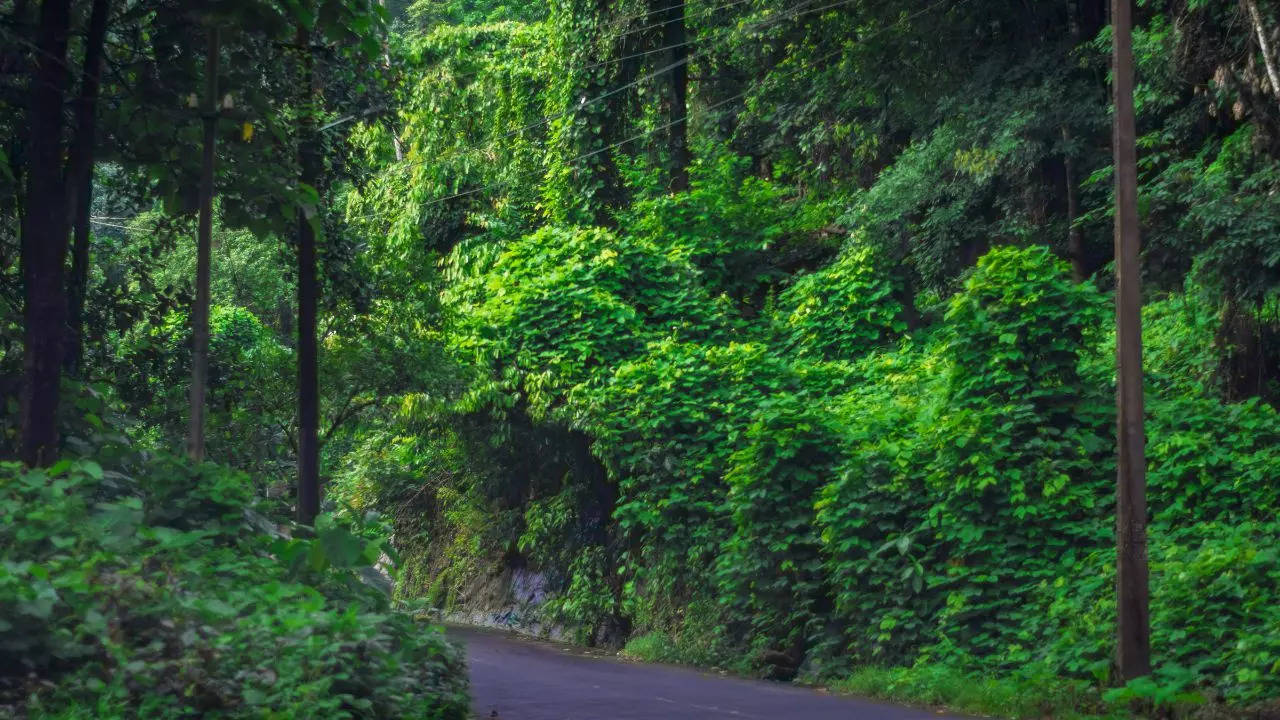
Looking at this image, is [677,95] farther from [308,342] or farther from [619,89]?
[308,342]

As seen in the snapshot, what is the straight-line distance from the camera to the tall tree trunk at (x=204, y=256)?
45.6 feet

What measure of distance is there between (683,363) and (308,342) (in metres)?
5.85

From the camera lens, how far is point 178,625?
29.2 feet

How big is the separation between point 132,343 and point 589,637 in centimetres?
906

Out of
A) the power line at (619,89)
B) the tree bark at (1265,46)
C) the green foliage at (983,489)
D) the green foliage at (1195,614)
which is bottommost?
the green foliage at (1195,614)

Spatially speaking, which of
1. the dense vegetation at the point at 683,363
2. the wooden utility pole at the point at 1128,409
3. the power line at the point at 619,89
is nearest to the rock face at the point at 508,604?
the dense vegetation at the point at 683,363

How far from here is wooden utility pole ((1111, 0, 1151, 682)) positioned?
1283cm

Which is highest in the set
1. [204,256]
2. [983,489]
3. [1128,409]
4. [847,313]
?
[847,313]

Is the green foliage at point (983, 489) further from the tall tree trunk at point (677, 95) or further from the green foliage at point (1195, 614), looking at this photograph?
the tall tree trunk at point (677, 95)

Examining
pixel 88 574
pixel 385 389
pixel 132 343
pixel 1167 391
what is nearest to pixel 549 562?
pixel 385 389

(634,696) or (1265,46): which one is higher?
(1265,46)

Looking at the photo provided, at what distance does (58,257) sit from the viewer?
12258 mm

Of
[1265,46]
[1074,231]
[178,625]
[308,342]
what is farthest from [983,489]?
[178,625]

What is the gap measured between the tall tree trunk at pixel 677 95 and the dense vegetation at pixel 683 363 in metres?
0.09
